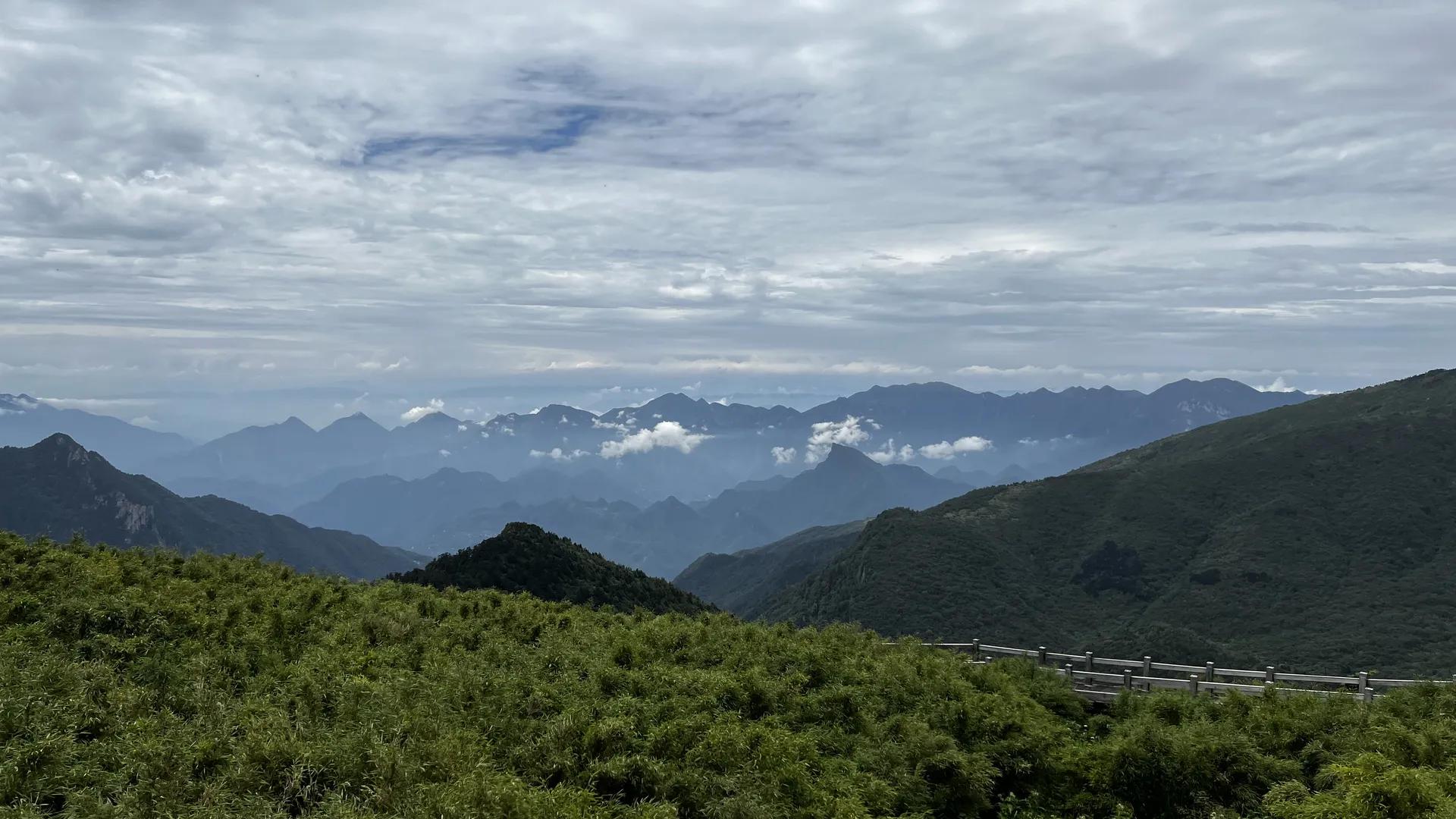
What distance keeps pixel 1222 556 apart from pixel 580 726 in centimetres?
15098

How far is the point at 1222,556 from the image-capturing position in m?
144

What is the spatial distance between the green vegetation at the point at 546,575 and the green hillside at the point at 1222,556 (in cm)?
5793

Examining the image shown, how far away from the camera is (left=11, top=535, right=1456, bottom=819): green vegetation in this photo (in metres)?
15.8

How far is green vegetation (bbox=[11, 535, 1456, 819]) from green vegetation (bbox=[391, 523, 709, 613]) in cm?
4558

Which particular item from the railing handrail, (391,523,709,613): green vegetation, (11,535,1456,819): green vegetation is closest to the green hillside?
(391,523,709,613): green vegetation

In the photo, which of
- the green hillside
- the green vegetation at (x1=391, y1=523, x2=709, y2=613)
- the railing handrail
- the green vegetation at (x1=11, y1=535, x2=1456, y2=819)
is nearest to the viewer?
the green vegetation at (x1=11, y1=535, x2=1456, y2=819)

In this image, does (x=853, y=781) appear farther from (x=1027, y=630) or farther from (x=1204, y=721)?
(x=1027, y=630)

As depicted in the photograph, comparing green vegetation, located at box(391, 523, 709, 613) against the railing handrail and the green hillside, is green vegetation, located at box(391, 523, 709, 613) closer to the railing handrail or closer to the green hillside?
the railing handrail

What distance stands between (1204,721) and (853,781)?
11.2 metres

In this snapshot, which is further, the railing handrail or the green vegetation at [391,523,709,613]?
the green vegetation at [391,523,709,613]

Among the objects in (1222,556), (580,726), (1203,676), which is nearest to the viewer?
(580,726)

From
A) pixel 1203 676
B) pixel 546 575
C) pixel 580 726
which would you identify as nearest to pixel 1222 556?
pixel 546 575

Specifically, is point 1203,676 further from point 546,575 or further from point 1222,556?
point 1222,556

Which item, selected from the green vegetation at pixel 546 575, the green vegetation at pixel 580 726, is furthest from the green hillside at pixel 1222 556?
the green vegetation at pixel 580 726
